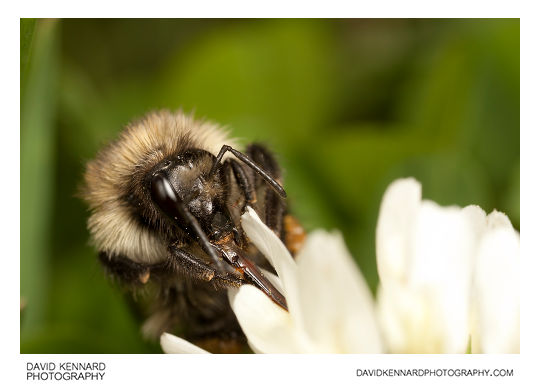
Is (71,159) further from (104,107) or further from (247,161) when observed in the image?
(247,161)

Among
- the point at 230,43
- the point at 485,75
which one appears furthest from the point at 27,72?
the point at 485,75

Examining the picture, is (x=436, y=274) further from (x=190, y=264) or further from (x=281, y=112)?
(x=281, y=112)

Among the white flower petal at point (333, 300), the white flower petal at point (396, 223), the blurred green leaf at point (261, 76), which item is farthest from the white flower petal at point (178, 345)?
the blurred green leaf at point (261, 76)

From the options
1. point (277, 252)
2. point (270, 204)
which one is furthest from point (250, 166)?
point (277, 252)
